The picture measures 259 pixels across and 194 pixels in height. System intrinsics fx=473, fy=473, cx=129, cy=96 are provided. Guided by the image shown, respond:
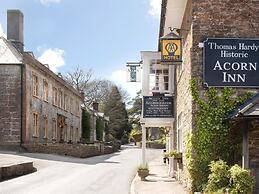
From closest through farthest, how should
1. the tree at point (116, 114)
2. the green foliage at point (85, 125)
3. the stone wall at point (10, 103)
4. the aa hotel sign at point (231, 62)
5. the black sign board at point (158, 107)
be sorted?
the aa hotel sign at point (231, 62) < the black sign board at point (158, 107) < the stone wall at point (10, 103) < the green foliage at point (85, 125) < the tree at point (116, 114)

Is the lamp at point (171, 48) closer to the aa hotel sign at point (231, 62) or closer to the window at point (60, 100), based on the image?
the aa hotel sign at point (231, 62)

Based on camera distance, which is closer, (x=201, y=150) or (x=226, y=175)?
(x=226, y=175)

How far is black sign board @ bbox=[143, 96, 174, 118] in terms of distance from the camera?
813 inches

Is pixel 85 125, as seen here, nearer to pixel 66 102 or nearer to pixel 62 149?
pixel 66 102

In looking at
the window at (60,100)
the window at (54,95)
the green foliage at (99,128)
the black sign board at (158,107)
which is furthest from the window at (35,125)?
the green foliage at (99,128)

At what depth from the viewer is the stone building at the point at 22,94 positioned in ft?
104

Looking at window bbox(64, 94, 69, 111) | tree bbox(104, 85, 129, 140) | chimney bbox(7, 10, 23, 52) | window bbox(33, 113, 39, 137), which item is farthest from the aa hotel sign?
tree bbox(104, 85, 129, 140)

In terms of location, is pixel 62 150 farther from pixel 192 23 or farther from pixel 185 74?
pixel 192 23

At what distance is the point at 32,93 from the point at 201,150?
22.0 metres

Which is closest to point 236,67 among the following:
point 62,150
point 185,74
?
point 185,74

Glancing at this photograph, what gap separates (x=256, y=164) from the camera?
42.7 ft

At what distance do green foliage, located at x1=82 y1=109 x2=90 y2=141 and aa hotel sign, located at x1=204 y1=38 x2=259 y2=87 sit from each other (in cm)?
4520

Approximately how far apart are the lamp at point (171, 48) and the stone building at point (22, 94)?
18.4 metres

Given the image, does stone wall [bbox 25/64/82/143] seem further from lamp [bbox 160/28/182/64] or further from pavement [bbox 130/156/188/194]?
lamp [bbox 160/28/182/64]
